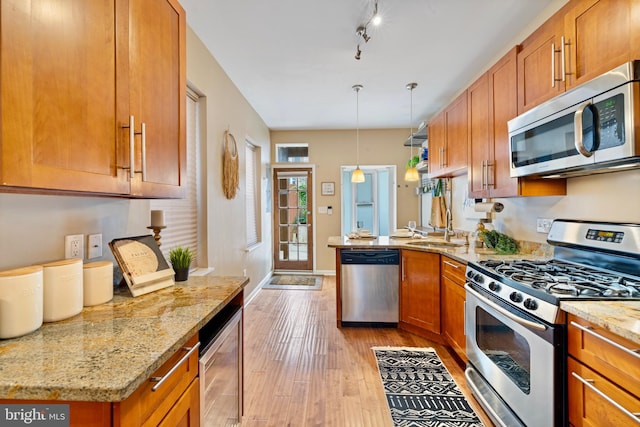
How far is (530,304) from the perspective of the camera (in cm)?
141

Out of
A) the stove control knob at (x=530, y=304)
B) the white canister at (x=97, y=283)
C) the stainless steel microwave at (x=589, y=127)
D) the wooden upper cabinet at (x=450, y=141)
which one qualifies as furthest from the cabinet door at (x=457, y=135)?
the white canister at (x=97, y=283)

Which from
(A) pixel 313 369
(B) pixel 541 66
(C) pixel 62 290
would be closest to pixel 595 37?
(B) pixel 541 66

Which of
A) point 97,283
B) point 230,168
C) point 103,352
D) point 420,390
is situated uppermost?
point 230,168

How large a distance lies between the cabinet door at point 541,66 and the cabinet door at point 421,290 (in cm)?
142

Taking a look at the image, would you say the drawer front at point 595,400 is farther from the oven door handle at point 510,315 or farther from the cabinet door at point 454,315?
the cabinet door at point 454,315

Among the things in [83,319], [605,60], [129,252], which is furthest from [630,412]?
[129,252]

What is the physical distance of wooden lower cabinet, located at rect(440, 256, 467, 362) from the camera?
7.55 feet

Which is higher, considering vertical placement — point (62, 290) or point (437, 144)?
point (437, 144)

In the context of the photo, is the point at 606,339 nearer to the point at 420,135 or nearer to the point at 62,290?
the point at 62,290

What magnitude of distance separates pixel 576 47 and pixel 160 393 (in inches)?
94.7

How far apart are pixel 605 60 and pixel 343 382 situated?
2.41 m

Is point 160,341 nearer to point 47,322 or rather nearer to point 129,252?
point 47,322

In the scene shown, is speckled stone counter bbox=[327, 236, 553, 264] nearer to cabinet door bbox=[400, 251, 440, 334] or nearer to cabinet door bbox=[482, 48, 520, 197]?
cabinet door bbox=[400, 251, 440, 334]

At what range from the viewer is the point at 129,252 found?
1.42 meters
